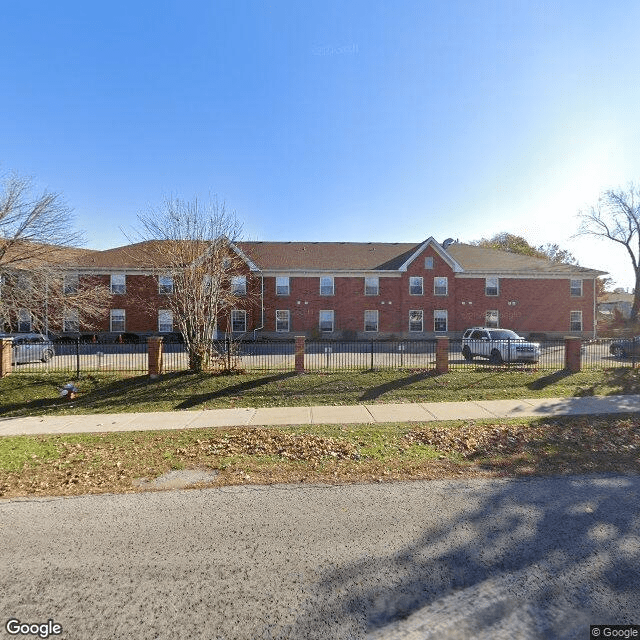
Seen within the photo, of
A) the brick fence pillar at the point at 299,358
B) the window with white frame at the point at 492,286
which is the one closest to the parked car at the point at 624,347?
the window with white frame at the point at 492,286

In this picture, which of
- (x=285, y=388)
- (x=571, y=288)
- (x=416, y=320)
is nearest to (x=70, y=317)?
(x=285, y=388)

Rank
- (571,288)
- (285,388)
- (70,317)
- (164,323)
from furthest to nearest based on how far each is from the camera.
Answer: (571,288)
(164,323)
(70,317)
(285,388)

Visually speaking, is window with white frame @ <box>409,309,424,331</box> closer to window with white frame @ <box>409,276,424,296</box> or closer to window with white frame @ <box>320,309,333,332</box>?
window with white frame @ <box>409,276,424,296</box>

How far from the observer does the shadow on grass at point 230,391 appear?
10.4 meters

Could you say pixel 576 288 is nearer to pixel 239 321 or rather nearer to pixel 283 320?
pixel 283 320

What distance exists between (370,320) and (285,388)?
21.1 m

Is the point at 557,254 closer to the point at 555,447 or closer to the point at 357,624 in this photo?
the point at 555,447

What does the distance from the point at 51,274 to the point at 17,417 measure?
230 inches

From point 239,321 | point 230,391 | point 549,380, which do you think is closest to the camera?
point 230,391

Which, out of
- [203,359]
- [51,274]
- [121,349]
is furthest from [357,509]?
[121,349]

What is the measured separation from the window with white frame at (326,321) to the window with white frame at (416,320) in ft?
23.3

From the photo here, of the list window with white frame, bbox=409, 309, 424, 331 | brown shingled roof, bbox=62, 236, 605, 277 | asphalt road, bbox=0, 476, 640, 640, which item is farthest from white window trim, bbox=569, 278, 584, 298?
asphalt road, bbox=0, 476, 640, 640

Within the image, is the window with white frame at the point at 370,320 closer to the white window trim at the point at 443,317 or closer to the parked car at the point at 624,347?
the white window trim at the point at 443,317

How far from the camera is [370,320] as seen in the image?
3155cm
